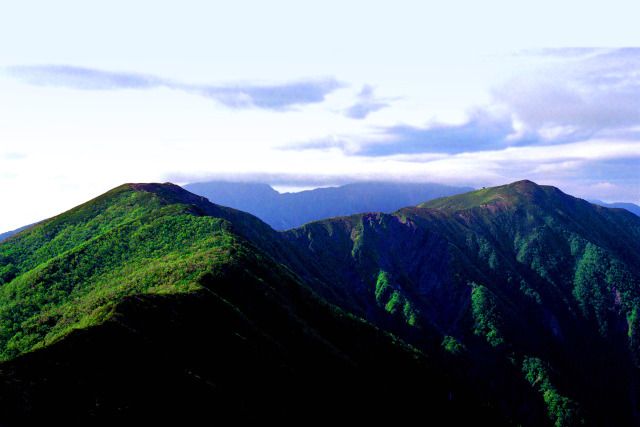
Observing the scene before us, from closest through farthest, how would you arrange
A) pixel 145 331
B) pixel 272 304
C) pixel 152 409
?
1. pixel 152 409
2. pixel 145 331
3. pixel 272 304

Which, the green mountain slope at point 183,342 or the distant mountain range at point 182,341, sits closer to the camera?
the green mountain slope at point 183,342

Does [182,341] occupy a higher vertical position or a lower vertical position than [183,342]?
higher

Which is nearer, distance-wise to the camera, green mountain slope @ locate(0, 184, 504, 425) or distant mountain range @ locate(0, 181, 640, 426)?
green mountain slope @ locate(0, 184, 504, 425)

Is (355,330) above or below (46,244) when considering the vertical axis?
below

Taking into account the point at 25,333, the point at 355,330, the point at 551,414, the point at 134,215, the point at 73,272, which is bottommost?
the point at 551,414

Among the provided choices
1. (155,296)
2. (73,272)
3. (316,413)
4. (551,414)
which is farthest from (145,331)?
(551,414)

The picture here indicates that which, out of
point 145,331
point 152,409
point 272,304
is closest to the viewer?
point 152,409

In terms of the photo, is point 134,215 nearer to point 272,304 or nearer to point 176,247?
point 176,247

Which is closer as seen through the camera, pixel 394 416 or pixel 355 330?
pixel 394 416
